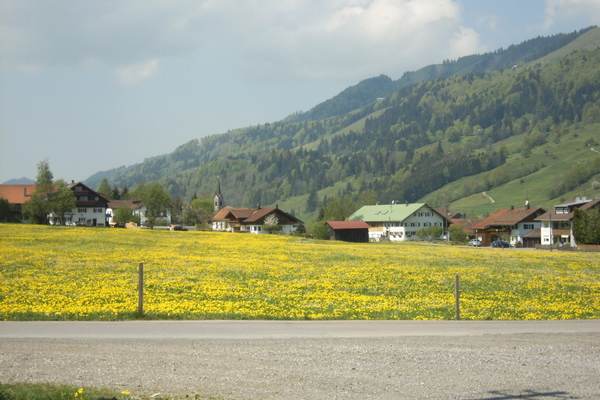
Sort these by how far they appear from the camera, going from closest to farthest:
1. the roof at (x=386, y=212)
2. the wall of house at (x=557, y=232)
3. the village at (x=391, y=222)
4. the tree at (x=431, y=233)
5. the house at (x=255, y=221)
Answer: the wall of house at (x=557, y=232), the village at (x=391, y=222), the tree at (x=431, y=233), the house at (x=255, y=221), the roof at (x=386, y=212)

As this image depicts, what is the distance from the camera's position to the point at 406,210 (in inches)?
6467

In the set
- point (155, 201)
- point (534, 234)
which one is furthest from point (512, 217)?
point (155, 201)

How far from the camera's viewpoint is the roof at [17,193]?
125 metres

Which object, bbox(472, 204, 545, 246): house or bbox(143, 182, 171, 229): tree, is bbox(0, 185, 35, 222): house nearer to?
bbox(143, 182, 171, 229): tree

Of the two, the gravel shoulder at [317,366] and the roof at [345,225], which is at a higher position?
the roof at [345,225]

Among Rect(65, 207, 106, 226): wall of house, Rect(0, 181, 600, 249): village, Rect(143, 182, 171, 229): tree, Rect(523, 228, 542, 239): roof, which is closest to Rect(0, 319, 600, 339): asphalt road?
Rect(0, 181, 600, 249): village

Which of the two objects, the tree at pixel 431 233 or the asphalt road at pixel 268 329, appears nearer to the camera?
the asphalt road at pixel 268 329

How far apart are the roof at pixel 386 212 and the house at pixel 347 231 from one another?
33.4 metres

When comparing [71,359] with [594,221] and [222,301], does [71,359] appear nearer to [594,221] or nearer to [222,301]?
[222,301]

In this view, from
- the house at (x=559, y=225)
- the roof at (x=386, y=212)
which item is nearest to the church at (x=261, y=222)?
the roof at (x=386, y=212)

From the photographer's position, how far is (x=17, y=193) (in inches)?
5015

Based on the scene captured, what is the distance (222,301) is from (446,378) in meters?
12.4

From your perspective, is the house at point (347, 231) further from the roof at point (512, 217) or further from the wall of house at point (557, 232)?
the wall of house at point (557, 232)

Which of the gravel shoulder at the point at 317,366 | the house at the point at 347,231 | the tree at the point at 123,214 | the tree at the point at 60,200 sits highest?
the tree at the point at 60,200
